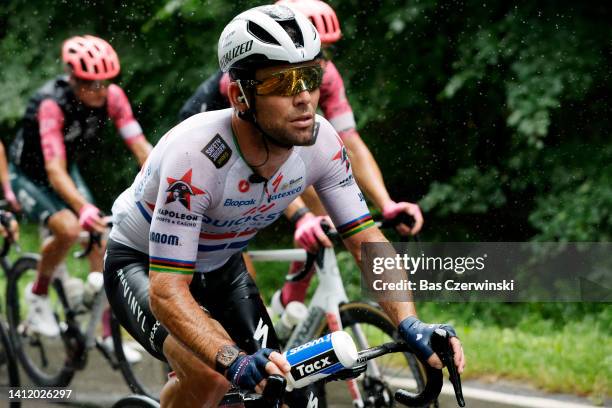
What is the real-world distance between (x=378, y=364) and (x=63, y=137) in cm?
254

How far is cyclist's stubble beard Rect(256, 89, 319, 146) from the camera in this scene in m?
3.17

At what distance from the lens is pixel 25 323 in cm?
663

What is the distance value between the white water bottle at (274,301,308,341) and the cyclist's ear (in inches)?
80.9

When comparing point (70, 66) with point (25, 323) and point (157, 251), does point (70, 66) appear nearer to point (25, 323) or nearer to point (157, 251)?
point (25, 323)

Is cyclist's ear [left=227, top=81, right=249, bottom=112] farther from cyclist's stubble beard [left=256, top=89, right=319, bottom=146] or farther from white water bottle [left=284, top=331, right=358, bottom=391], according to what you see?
white water bottle [left=284, top=331, right=358, bottom=391]

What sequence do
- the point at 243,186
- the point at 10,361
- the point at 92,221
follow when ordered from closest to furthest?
the point at 243,186 < the point at 92,221 < the point at 10,361

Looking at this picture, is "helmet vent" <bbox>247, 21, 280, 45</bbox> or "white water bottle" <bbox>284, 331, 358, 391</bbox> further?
"helmet vent" <bbox>247, 21, 280, 45</bbox>

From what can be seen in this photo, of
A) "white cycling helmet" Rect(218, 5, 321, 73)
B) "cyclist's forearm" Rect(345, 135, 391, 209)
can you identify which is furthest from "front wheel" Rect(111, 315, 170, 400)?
"white cycling helmet" Rect(218, 5, 321, 73)

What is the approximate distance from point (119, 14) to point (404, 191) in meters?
3.51

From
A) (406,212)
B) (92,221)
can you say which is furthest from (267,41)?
(92,221)

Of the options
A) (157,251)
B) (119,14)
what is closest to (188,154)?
(157,251)

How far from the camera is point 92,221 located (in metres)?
5.76

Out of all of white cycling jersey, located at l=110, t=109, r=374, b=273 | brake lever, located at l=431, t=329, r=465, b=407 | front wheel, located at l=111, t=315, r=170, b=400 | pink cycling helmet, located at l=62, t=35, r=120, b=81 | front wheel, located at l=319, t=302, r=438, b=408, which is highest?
pink cycling helmet, located at l=62, t=35, r=120, b=81

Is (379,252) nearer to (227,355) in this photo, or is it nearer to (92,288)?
(227,355)
